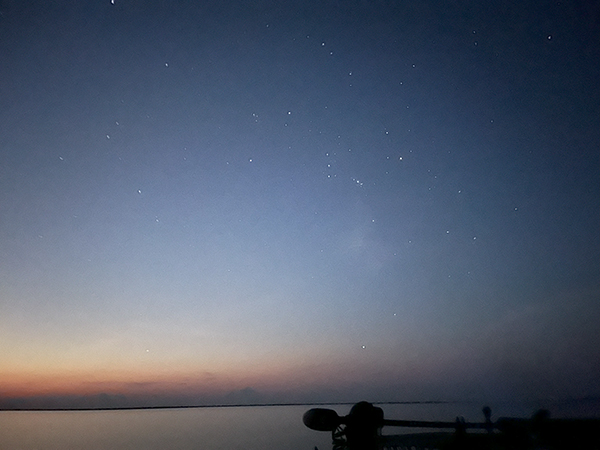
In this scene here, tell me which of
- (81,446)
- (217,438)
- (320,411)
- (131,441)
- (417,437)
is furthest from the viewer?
(217,438)

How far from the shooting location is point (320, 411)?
3.04 m

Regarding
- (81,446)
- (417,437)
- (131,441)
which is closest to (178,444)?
(131,441)

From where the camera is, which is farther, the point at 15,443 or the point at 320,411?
the point at 15,443

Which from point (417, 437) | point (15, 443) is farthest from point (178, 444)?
point (417, 437)

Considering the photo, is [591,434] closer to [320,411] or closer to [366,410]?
[366,410]

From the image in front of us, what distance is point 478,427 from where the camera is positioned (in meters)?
4.68

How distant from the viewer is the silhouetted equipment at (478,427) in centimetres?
303

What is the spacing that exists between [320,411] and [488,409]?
4.76m

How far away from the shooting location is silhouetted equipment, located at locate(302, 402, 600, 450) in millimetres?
3031

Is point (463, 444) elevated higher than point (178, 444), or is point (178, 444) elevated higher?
point (463, 444)

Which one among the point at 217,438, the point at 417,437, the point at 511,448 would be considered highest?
the point at 511,448

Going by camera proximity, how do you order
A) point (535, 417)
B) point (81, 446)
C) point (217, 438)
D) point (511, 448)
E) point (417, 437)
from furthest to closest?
point (217, 438) < point (81, 446) < point (417, 437) < point (511, 448) < point (535, 417)

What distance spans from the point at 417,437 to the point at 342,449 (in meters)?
6.29

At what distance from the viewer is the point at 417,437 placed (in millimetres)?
8656
